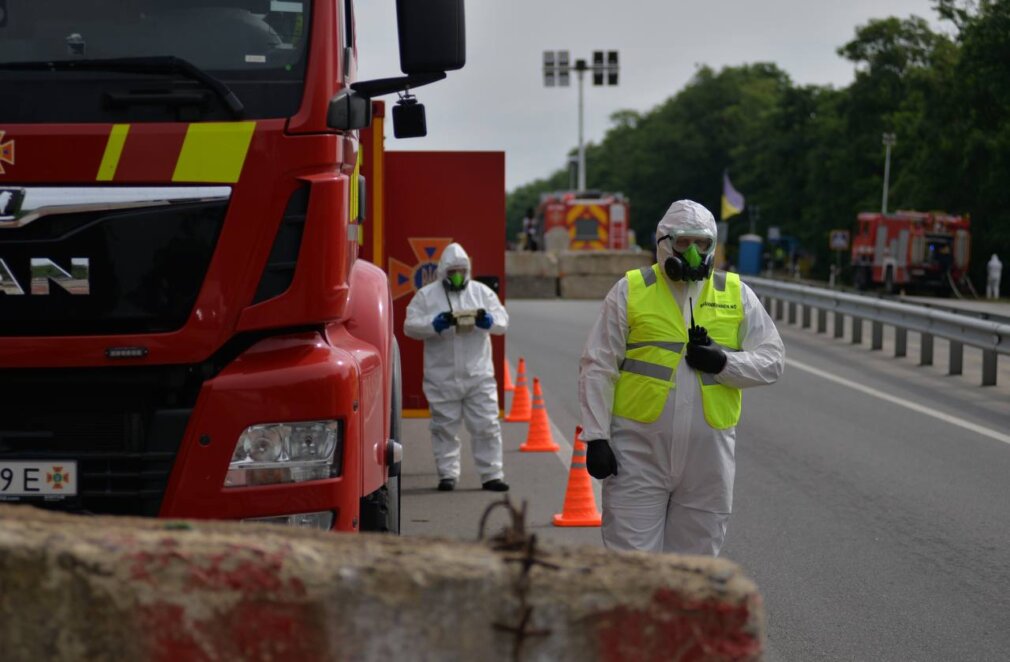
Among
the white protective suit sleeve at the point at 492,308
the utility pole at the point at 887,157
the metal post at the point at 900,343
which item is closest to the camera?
the white protective suit sleeve at the point at 492,308

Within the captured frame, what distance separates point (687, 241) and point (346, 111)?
146 cm

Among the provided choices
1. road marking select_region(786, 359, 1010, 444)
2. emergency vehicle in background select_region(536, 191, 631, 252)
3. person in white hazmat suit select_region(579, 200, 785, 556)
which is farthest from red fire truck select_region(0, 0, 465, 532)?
emergency vehicle in background select_region(536, 191, 631, 252)

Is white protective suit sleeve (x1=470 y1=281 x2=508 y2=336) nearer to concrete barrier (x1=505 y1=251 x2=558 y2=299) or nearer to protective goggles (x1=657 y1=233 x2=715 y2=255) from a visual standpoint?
protective goggles (x1=657 y1=233 x2=715 y2=255)

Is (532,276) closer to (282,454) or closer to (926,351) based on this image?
(926,351)

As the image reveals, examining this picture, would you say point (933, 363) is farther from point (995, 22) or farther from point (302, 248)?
point (995, 22)

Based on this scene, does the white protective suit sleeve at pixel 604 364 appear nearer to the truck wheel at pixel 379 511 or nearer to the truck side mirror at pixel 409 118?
the truck wheel at pixel 379 511

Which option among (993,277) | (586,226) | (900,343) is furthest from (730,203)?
(900,343)

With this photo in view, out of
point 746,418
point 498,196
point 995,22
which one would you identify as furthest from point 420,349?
point 995,22

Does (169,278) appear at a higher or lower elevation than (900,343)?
higher

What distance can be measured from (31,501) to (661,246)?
8.55 ft

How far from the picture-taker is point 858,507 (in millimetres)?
10344

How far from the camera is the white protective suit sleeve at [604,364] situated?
626 centimetres

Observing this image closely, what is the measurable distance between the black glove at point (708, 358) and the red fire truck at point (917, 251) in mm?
45748

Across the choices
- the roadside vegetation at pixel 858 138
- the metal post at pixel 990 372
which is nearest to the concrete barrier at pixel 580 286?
the roadside vegetation at pixel 858 138
